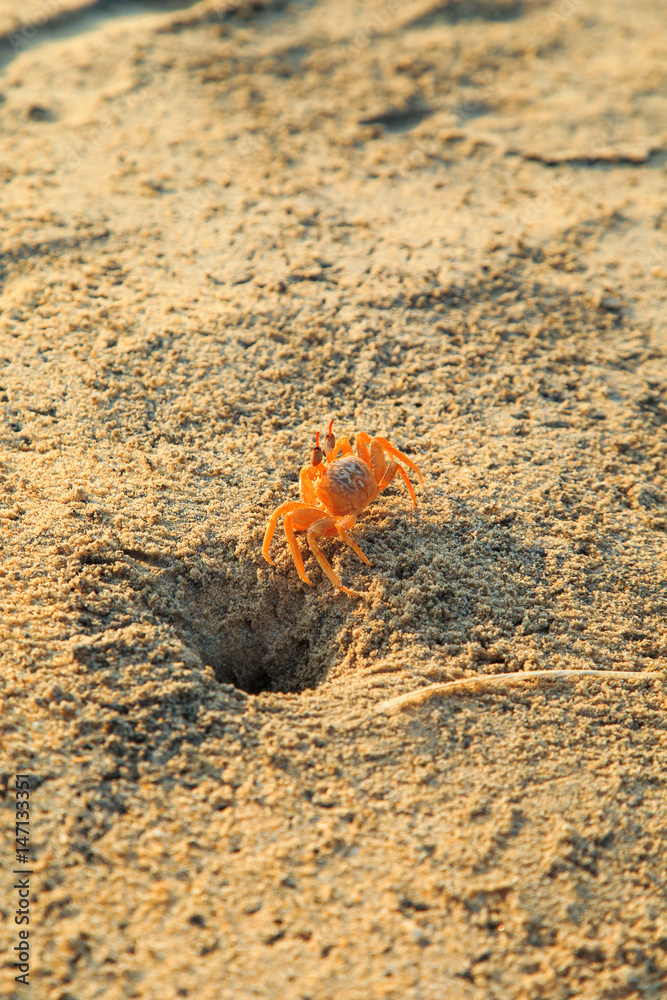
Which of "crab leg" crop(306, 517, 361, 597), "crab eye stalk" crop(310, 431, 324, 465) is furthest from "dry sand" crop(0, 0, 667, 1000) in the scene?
"crab eye stalk" crop(310, 431, 324, 465)

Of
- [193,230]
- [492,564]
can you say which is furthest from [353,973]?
[193,230]

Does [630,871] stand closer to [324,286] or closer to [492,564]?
[492,564]

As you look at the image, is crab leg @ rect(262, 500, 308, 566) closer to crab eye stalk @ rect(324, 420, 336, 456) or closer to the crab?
the crab

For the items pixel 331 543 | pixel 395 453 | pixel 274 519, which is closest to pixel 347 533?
pixel 331 543

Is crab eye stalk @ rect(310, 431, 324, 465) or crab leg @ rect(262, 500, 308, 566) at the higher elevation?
crab eye stalk @ rect(310, 431, 324, 465)

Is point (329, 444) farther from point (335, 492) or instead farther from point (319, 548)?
point (319, 548)

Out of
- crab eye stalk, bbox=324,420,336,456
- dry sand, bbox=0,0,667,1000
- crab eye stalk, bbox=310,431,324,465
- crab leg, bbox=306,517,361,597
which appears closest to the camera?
dry sand, bbox=0,0,667,1000
